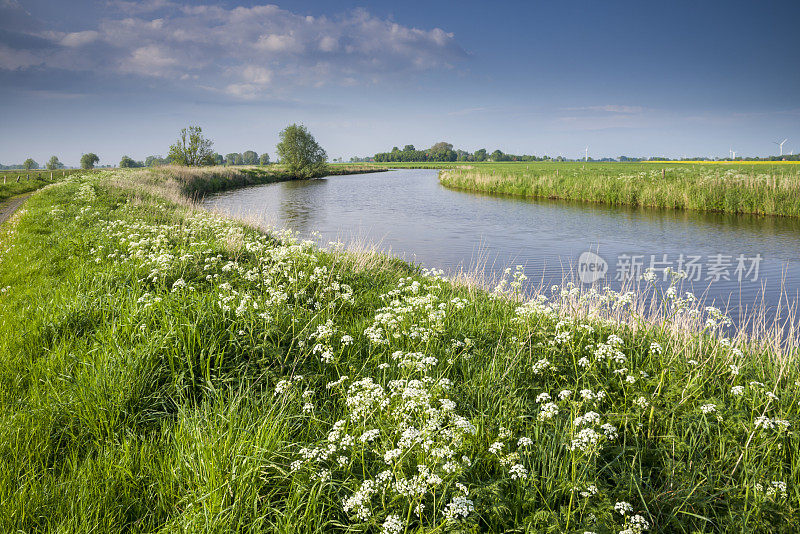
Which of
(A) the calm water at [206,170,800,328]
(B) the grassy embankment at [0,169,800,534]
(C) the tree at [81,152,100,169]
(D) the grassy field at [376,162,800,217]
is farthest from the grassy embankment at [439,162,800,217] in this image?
(C) the tree at [81,152,100,169]

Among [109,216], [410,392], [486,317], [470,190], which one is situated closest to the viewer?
[410,392]

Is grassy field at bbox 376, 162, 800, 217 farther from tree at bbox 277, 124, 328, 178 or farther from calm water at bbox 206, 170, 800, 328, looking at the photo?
tree at bbox 277, 124, 328, 178

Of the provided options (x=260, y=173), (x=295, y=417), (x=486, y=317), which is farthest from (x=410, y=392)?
(x=260, y=173)

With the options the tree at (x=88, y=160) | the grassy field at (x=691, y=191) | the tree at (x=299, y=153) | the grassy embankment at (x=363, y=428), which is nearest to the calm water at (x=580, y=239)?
the grassy field at (x=691, y=191)

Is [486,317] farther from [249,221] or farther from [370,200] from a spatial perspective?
[370,200]

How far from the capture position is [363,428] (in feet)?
11.0

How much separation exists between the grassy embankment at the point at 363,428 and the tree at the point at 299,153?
7279 centimetres

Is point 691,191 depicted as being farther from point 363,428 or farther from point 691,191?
point 363,428

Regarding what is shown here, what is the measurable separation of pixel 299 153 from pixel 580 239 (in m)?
65.3

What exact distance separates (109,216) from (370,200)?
82.0 feet

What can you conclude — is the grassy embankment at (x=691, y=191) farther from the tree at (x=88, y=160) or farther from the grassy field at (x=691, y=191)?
the tree at (x=88, y=160)

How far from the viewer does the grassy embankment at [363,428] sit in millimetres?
2795

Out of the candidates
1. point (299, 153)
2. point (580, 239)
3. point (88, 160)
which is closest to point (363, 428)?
point (580, 239)

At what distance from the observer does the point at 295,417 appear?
3605 mm
